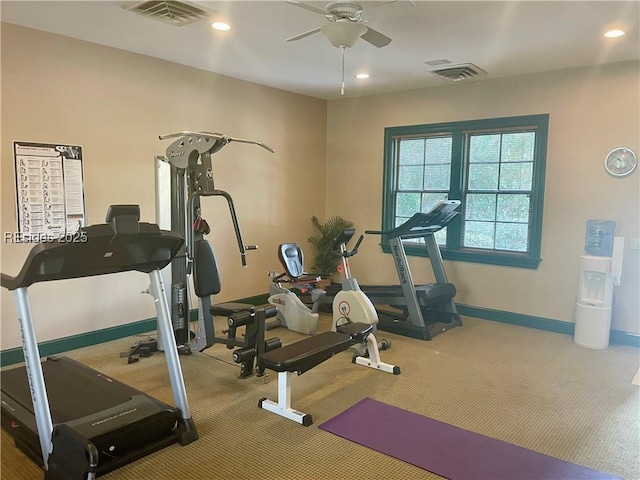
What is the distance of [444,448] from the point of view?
9.10 ft

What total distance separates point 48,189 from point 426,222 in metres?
3.50

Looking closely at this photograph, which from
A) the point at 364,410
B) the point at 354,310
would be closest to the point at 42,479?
the point at 364,410

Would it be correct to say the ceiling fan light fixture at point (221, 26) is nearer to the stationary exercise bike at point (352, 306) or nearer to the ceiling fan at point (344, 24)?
the ceiling fan at point (344, 24)

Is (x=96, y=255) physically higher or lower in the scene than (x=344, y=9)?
lower

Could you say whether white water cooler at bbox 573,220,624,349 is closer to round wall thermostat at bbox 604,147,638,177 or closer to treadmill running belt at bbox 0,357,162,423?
round wall thermostat at bbox 604,147,638,177

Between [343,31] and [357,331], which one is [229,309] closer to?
[357,331]

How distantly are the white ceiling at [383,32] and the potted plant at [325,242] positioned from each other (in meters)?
2.03

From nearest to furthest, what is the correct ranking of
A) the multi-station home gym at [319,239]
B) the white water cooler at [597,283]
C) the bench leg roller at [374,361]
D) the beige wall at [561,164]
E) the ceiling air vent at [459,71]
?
the multi-station home gym at [319,239] → the bench leg roller at [374,361] → the white water cooler at [597,283] → the beige wall at [561,164] → the ceiling air vent at [459,71]

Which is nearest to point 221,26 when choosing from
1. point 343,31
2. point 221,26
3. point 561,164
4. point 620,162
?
point 221,26

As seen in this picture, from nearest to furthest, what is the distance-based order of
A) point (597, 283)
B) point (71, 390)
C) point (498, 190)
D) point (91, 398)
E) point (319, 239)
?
point (91, 398)
point (71, 390)
point (597, 283)
point (498, 190)
point (319, 239)

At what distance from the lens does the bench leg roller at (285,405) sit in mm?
3043

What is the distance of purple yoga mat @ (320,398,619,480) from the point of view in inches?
100

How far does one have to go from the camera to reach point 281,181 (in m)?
6.20

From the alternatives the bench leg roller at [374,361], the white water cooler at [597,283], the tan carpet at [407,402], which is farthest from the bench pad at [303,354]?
the white water cooler at [597,283]
